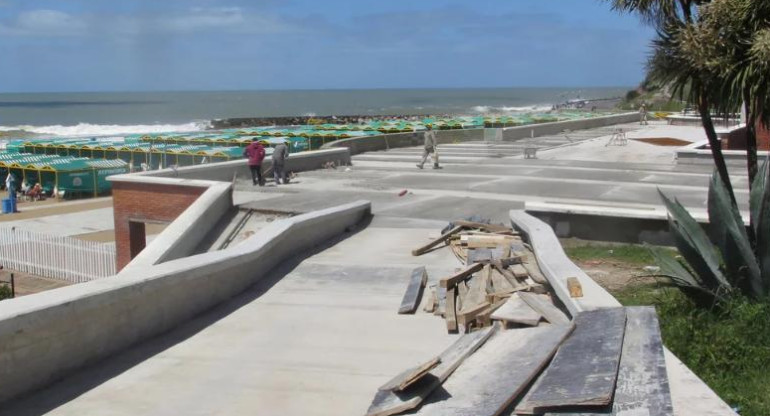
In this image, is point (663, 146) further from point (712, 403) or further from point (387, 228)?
point (712, 403)

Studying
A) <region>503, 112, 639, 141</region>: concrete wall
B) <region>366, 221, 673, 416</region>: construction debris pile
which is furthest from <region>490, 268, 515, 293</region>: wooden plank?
<region>503, 112, 639, 141</region>: concrete wall

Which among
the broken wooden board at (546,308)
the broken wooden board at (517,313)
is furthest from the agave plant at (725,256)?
the broken wooden board at (517,313)

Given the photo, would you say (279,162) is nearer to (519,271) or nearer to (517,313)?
(519,271)

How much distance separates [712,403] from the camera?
192 inches

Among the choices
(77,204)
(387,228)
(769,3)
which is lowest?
(77,204)

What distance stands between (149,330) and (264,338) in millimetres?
1047

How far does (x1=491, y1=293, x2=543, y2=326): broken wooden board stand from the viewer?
22.5ft

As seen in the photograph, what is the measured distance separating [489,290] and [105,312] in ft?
12.6

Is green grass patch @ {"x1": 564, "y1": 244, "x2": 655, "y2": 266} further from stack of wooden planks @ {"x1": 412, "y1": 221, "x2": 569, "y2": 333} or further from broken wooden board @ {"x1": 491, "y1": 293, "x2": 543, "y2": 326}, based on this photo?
broken wooden board @ {"x1": 491, "y1": 293, "x2": 543, "y2": 326}

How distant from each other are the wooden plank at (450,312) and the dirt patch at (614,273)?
2.33 meters

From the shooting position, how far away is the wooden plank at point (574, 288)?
6957 millimetres

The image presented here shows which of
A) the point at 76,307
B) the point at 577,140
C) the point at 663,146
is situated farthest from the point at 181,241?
the point at 577,140

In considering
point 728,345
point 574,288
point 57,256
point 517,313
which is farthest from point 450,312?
point 57,256

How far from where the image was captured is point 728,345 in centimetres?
707
